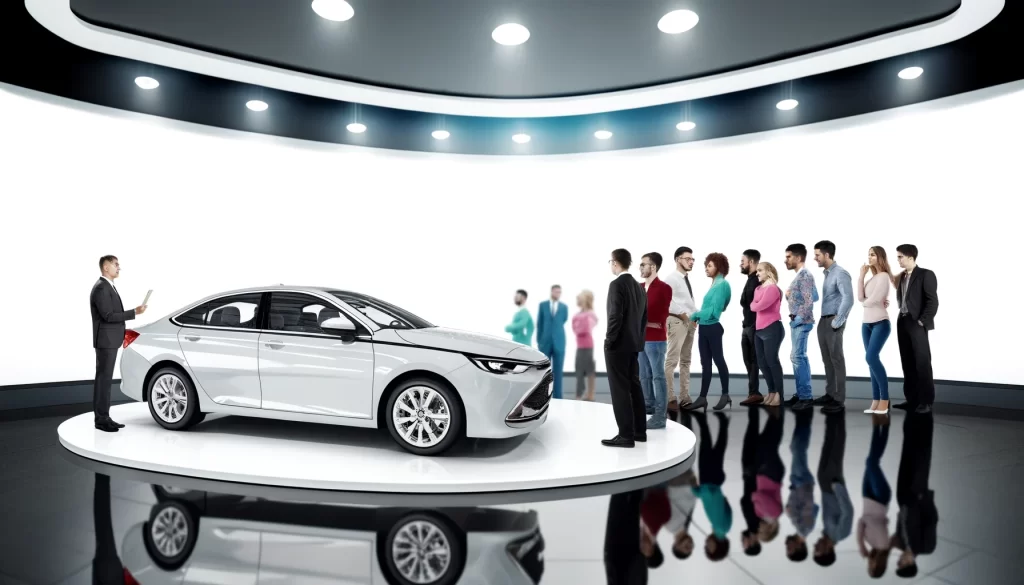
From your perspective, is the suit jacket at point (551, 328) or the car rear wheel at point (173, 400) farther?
the suit jacket at point (551, 328)

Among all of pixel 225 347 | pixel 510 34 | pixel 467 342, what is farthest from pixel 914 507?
pixel 510 34

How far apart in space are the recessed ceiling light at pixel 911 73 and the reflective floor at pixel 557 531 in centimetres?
455

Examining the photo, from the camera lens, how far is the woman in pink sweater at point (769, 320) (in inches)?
283

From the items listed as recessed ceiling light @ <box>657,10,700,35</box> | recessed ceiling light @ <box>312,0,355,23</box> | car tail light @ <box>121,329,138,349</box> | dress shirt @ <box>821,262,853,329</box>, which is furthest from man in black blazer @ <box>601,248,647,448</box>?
car tail light @ <box>121,329,138,349</box>

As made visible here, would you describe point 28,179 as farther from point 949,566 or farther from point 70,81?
point 949,566

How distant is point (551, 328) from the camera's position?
314 inches

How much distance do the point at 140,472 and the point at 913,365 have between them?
26.6 ft

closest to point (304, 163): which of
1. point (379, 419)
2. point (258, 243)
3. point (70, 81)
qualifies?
point (258, 243)

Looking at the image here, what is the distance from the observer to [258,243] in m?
9.22

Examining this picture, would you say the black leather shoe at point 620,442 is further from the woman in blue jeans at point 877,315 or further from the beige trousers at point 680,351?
the woman in blue jeans at point 877,315

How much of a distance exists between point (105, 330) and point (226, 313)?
114cm

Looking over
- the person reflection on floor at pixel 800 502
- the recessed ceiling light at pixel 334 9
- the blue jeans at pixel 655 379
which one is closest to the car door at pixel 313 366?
the blue jeans at pixel 655 379

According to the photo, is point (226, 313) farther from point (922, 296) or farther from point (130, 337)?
point (922, 296)

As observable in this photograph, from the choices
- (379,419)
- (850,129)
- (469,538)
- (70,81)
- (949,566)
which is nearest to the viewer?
(949,566)
